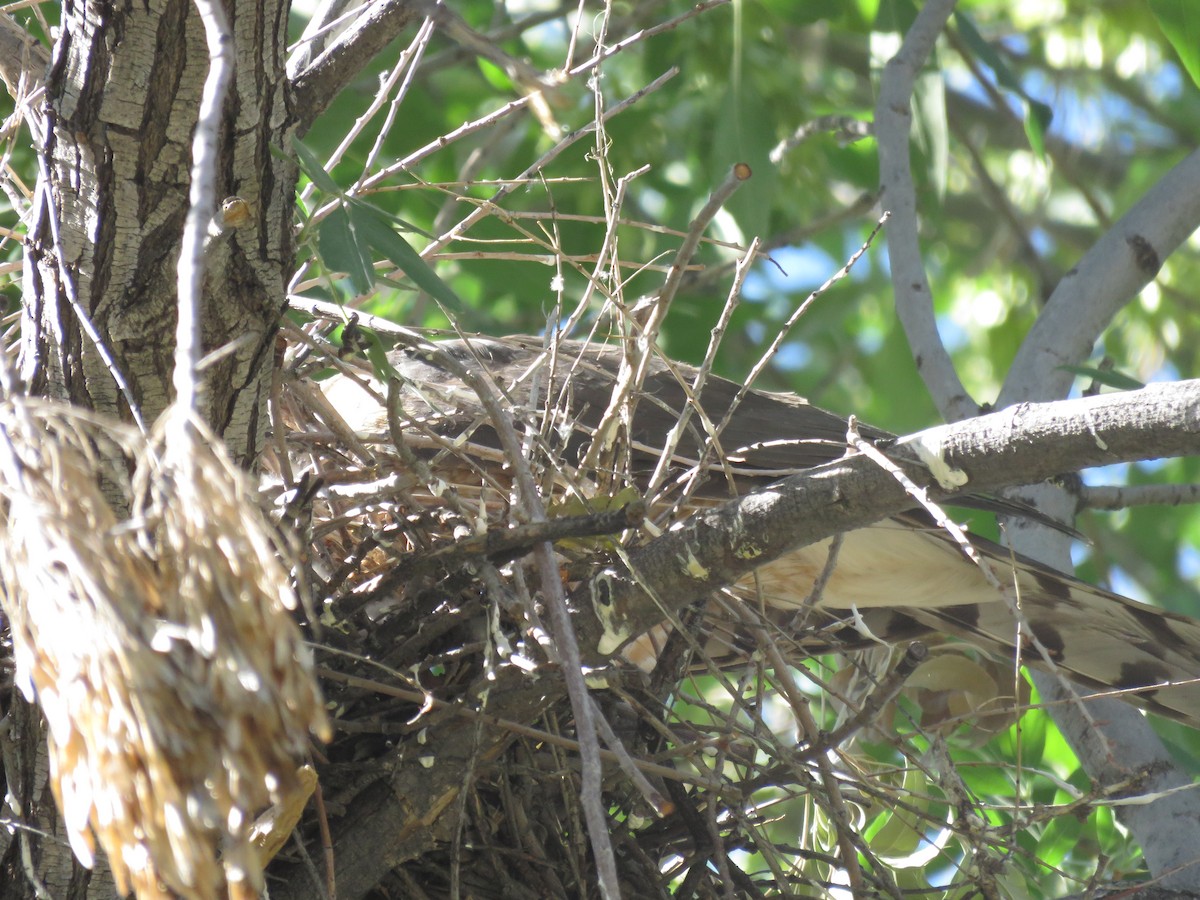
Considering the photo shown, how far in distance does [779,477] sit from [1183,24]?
1.43 m

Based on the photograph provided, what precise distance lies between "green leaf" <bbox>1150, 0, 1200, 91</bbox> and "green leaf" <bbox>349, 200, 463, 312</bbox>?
2.11 meters

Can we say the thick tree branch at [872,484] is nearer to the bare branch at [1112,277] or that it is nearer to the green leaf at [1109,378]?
the green leaf at [1109,378]

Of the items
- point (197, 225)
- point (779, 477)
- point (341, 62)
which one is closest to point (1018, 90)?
point (779, 477)

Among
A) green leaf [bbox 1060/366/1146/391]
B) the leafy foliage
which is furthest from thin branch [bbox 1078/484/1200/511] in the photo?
green leaf [bbox 1060/366/1146/391]

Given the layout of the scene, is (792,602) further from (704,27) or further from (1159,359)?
(1159,359)

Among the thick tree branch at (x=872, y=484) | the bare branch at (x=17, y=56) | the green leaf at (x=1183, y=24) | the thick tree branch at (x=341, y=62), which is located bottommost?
the thick tree branch at (x=872, y=484)

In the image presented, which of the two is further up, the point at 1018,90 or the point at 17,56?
the point at 17,56

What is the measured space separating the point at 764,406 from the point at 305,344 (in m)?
1.40

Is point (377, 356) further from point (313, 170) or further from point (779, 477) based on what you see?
point (779, 477)

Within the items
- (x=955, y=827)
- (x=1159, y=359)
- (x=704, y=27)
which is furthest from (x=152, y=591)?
(x=1159, y=359)

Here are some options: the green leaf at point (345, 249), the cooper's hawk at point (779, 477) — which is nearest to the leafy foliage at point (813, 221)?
the green leaf at point (345, 249)

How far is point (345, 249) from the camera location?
5.33 ft

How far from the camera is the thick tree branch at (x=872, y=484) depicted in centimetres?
136

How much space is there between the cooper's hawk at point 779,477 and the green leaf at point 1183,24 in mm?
1149
